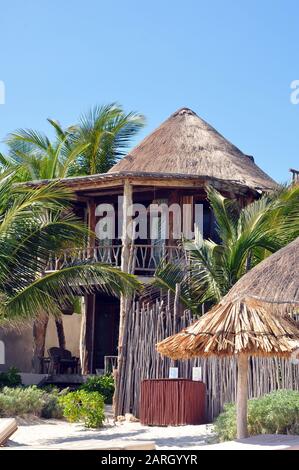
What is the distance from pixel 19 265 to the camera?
515 inches

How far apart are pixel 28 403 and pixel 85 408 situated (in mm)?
1231

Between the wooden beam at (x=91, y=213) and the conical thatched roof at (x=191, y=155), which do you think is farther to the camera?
the wooden beam at (x=91, y=213)

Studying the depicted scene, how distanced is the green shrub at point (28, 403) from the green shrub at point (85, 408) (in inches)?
19.8

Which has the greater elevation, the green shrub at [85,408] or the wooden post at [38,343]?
the wooden post at [38,343]

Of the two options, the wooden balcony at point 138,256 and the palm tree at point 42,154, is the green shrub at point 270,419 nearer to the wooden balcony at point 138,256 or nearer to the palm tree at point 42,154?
the wooden balcony at point 138,256

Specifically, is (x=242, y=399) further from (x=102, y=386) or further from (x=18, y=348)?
(x=18, y=348)

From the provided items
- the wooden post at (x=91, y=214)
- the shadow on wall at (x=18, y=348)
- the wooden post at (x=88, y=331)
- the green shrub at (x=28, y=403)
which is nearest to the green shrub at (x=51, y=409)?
the green shrub at (x=28, y=403)

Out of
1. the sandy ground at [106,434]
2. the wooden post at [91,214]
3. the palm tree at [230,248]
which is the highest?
the wooden post at [91,214]

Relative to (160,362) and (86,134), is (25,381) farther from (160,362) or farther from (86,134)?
(86,134)

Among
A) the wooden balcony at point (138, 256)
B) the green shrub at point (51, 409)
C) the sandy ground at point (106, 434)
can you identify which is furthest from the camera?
the wooden balcony at point (138, 256)

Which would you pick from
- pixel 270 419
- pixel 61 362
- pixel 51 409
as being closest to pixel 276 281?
pixel 270 419

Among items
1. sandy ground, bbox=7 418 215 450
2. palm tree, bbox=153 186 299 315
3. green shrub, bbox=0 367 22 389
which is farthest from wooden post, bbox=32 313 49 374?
sandy ground, bbox=7 418 215 450

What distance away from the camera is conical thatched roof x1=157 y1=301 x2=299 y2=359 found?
31.9 feet

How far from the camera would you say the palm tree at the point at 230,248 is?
16031mm
